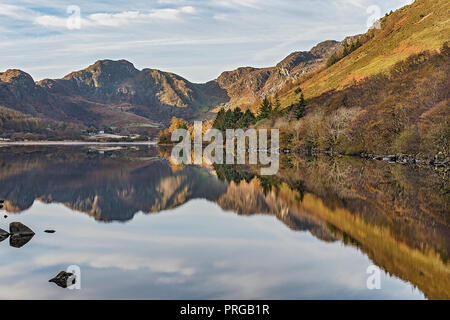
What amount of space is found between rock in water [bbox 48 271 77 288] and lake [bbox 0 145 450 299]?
20cm

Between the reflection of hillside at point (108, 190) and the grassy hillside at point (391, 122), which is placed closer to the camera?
the reflection of hillside at point (108, 190)

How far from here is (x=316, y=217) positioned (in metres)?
27.4

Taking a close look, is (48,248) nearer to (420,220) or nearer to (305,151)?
(420,220)

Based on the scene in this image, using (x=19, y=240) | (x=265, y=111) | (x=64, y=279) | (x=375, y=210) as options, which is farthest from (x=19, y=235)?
(x=265, y=111)

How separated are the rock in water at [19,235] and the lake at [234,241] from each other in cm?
53

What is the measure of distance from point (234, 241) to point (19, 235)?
1035 cm

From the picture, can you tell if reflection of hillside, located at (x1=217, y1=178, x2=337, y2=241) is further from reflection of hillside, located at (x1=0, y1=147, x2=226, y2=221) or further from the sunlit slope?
the sunlit slope

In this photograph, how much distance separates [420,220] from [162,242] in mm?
14519

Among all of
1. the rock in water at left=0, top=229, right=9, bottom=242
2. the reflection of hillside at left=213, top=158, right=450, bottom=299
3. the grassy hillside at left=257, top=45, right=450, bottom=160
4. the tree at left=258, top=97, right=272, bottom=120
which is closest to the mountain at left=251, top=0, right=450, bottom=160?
the grassy hillside at left=257, top=45, right=450, bottom=160

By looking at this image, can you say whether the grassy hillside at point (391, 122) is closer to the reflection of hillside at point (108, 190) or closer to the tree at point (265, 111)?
the tree at point (265, 111)

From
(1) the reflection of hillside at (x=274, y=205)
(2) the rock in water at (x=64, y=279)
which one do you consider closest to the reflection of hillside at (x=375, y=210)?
(1) the reflection of hillside at (x=274, y=205)

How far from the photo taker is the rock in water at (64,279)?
14.7 meters

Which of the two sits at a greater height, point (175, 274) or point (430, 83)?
point (430, 83)
